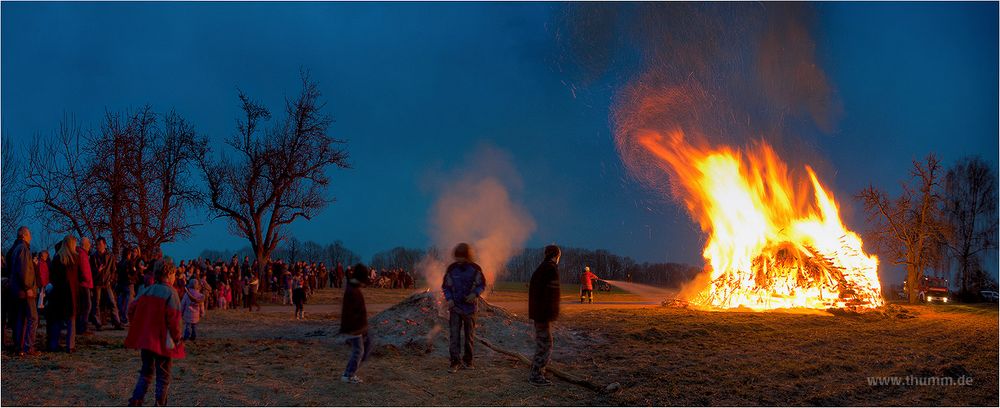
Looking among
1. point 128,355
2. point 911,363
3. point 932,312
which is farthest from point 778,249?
point 128,355

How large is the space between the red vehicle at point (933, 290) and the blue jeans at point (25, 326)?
39.8 meters

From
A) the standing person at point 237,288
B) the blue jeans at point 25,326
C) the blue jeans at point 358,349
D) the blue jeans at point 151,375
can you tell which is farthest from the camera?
the standing person at point 237,288

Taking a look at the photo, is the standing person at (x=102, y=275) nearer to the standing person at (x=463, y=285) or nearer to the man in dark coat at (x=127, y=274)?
the man in dark coat at (x=127, y=274)

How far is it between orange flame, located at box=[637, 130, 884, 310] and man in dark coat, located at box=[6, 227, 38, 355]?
1913 centimetres

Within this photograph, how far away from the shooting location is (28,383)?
8586mm

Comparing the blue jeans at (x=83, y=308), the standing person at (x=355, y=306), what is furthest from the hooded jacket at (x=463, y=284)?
the blue jeans at (x=83, y=308)

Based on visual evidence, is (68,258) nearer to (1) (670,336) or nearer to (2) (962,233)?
(1) (670,336)

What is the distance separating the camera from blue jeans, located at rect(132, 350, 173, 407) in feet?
22.6

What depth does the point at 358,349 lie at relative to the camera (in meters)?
8.91

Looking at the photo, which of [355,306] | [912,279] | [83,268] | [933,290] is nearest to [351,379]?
[355,306]

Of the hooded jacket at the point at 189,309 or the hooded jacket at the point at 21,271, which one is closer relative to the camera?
the hooded jacket at the point at 21,271

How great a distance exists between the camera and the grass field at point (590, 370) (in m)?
→ 8.41

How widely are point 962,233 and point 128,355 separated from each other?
162ft

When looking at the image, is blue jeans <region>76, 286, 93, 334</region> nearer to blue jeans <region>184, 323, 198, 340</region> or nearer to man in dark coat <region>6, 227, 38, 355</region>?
man in dark coat <region>6, 227, 38, 355</region>
